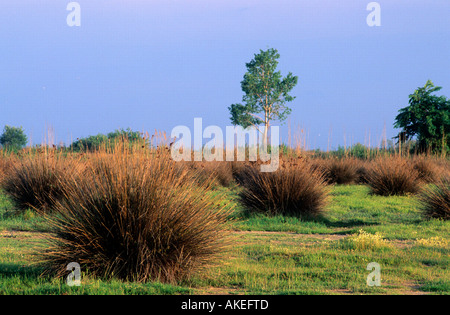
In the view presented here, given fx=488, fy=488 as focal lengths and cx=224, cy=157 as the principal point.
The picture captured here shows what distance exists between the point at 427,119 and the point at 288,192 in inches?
1041

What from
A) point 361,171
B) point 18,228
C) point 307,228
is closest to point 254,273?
point 307,228

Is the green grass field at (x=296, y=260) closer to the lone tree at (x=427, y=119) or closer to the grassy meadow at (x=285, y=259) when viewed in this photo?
the grassy meadow at (x=285, y=259)

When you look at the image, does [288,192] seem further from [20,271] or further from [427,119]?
[427,119]

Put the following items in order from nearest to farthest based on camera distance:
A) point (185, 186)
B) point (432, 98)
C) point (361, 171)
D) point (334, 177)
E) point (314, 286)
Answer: point (314, 286) < point (185, 186) < point (334, 177) < point (361, 171) < point (432, 98)

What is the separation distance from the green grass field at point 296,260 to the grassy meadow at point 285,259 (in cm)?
1

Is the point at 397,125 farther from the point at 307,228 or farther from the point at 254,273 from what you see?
the point at 254,273

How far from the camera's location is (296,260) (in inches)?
331

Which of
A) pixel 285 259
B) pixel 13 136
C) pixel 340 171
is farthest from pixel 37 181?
pixel 13 136

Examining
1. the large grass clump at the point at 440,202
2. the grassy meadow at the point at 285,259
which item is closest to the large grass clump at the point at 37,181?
the grassy meadow at the point at 285,259

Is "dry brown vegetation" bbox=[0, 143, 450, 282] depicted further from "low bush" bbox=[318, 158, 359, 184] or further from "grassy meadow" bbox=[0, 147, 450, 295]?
"low bush" bbox=[318, 158, 359, 184]

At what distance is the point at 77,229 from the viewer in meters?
6.85
